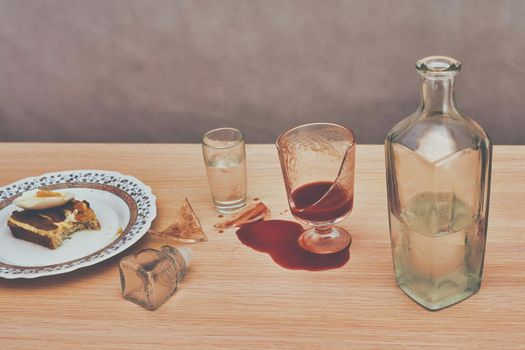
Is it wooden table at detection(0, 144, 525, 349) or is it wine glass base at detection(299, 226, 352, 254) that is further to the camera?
wine glass base at detection(299, 226, 352, 254)

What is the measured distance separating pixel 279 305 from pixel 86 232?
14.3 inches

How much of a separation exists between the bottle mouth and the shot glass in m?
0.38

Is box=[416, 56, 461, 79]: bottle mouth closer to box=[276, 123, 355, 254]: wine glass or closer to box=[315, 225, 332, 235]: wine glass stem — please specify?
box=[276, 123, 355, 254]: wine glass

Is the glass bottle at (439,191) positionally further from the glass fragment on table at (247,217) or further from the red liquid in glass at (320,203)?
the glass fragment on table at (247,217)

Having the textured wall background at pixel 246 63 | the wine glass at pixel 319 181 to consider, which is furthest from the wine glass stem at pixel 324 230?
the textured wall background at pixel 246 63

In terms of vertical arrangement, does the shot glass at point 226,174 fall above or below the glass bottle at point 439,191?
below

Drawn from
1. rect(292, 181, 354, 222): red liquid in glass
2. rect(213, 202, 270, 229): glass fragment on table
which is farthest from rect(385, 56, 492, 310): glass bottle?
rect(213, 202, 270, 229): glass fragment on table

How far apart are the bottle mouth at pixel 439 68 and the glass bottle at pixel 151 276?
40 centimetres

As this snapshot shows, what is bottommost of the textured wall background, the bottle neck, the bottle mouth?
the textured wall background

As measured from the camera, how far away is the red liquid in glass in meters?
0.99

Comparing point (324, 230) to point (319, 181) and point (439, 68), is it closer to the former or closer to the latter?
point (319, 181)

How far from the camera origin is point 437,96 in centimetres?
84

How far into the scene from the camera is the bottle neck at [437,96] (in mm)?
835

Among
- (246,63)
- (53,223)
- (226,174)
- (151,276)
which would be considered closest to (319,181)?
(226,174)
